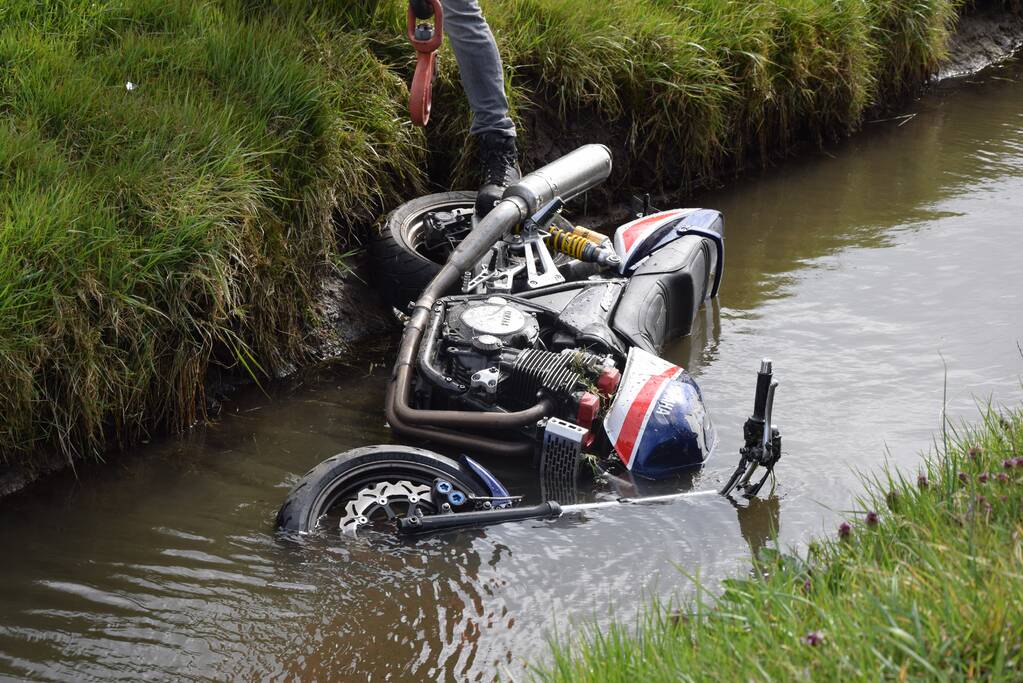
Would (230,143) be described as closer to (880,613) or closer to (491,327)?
(491,327)

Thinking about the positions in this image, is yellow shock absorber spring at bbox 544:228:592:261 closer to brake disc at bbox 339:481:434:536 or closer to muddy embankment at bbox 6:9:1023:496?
muddy embankment at bbox 6:9:1023:496

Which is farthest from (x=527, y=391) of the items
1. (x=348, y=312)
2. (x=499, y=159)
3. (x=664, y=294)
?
(x=499, y=159)

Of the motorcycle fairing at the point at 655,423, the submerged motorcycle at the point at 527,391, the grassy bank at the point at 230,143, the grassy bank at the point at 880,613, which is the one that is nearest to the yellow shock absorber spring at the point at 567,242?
the submerged motorcycle at the point at 527,391

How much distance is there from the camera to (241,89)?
222 inches

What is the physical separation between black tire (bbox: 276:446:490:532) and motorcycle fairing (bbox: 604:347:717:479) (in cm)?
61

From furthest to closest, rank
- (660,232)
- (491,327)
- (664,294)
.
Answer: (660,232) → (664,294) → (491,327)

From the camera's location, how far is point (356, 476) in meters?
4.05

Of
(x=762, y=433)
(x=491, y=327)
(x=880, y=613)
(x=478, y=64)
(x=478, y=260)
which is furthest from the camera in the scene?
(x=478, y=64)

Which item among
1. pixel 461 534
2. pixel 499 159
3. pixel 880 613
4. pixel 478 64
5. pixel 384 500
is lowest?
pixel 461 534

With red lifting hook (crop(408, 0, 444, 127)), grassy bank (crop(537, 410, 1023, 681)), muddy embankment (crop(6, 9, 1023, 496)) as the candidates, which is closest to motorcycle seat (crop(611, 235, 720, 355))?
red lifting hook (crop(408, 0, 444, 127))

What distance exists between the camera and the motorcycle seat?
4.90 meters

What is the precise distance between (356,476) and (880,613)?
7.01 feet

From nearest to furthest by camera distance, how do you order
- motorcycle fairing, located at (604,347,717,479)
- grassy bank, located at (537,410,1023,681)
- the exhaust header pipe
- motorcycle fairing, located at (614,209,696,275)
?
1. grassy bank, located at (537,410,1023,681)
2. the exhaust header pipe
3. motorcycle fairing, located at (604,347,717,479)
4. motorcycle fairing, located at (614,209,696,275)

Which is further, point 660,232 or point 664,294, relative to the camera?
point 660,232
